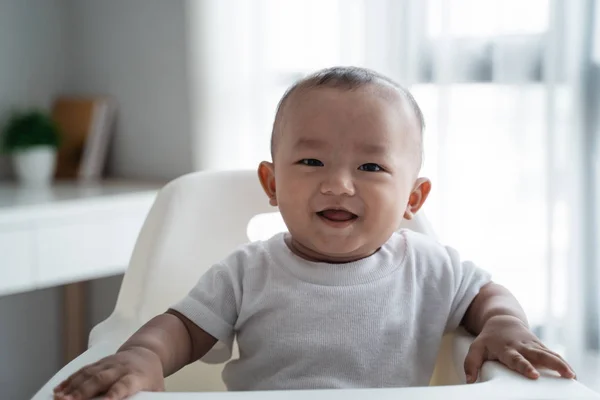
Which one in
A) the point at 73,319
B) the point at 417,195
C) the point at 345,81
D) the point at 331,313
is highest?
the point at 345,81

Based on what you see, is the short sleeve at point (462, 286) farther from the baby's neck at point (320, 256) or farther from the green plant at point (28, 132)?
the green plant at point (28, 132)

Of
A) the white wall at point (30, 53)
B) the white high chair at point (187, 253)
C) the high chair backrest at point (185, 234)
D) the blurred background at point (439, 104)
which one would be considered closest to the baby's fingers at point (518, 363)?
the white high chair at point (187, 253)

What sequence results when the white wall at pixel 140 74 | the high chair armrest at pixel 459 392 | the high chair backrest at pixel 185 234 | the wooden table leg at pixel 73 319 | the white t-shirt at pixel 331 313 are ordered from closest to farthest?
the high chair armrest at pixel 459 392, the white t-shirt at pixel 331 313, the high chair backrest at pixel 185 234, the white wall at pixel 140 74, the wooden table leg at pixel 73 319

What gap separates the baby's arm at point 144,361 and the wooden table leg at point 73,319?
1562 mm

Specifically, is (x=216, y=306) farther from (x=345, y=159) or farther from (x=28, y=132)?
(x=28, y=132)

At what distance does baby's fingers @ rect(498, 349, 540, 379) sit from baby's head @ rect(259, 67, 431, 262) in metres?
0.23

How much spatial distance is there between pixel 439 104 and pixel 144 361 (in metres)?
1.08

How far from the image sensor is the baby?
3.42ft

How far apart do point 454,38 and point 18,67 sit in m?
1.39

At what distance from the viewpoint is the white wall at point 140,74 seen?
2.44 meters

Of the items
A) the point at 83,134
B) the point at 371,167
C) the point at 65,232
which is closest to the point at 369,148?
the point at 371,167

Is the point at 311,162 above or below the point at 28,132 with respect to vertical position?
above

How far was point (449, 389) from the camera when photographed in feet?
2.67

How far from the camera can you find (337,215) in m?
1.05
